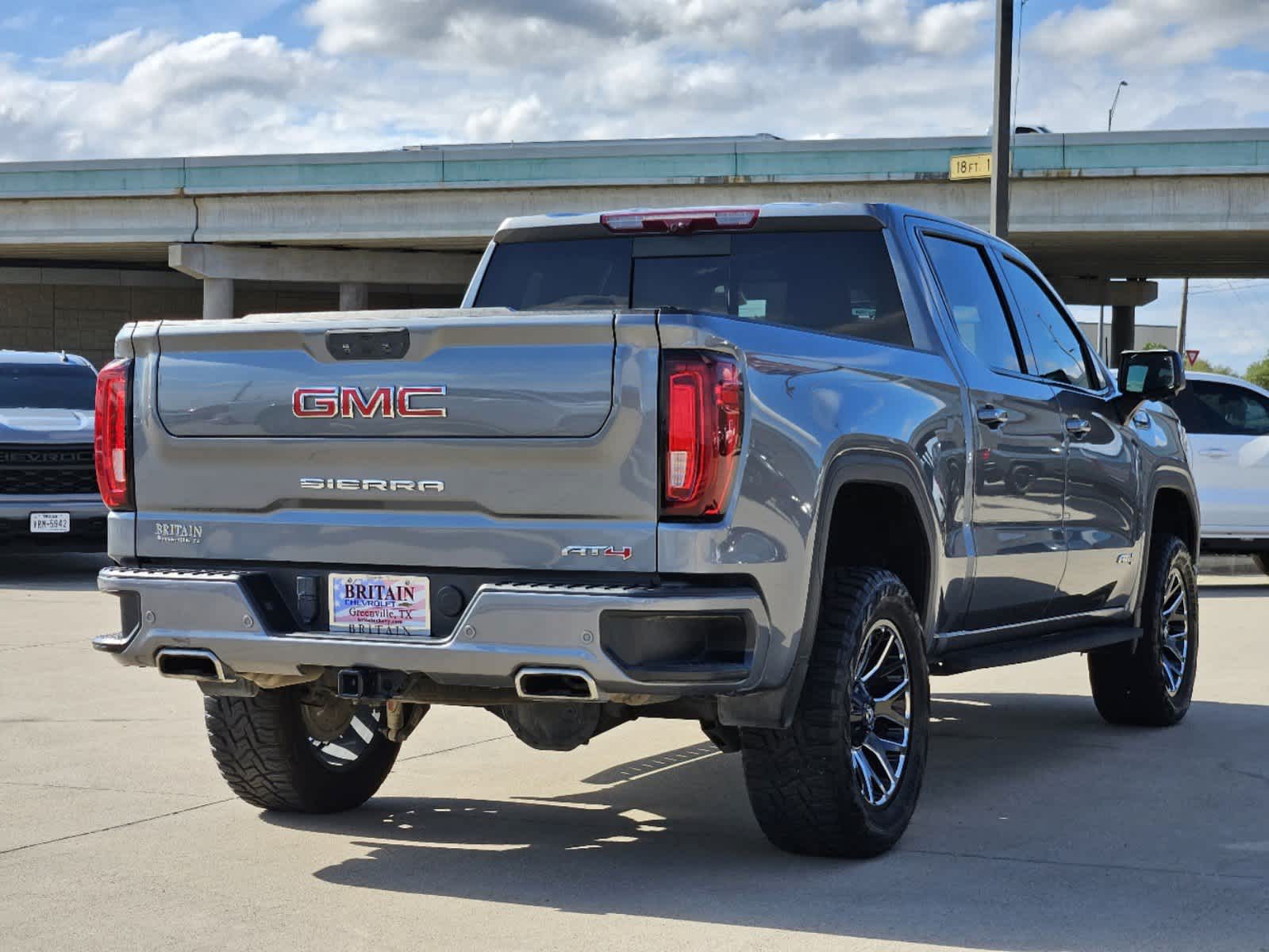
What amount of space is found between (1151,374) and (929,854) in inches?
115

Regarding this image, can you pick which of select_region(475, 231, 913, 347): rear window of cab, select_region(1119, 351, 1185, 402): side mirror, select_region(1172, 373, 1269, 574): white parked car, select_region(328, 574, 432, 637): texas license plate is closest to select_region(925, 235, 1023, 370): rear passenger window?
select_region(475, 231, 913, 347): rear window of cab

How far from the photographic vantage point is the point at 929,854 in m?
5.82

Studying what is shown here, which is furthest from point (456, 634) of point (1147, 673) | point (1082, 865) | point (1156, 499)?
point (1156, 499)

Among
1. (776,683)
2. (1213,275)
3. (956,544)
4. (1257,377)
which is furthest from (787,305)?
(1257,377)

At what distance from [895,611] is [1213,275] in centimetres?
4761

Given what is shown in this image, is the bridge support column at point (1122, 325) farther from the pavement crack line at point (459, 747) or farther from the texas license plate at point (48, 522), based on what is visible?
the pavement crack line at point (459, 747)

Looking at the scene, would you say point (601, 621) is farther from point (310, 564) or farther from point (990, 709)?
point (990, 709)

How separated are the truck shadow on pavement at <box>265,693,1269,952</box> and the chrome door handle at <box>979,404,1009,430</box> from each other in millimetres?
1331

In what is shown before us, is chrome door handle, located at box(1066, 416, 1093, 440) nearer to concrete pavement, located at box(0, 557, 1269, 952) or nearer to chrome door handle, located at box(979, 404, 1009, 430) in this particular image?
chrome door handle, located at box(979, 404, 1009, 430)

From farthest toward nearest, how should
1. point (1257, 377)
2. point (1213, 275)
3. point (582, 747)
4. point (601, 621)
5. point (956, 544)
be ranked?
point (1257, 377)
point (1213, 275)
point (582, 747)
point (956, 544)
point (601, 621)

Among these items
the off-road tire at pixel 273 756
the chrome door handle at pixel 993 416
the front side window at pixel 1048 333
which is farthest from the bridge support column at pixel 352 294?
the off-road tire at pixel 273 756

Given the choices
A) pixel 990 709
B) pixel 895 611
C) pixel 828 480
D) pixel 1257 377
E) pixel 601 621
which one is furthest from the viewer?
pixel 1257 377

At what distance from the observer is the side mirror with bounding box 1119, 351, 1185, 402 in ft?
26.0

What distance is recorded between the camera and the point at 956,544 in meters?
6.36
